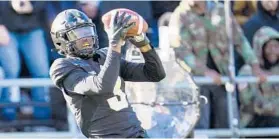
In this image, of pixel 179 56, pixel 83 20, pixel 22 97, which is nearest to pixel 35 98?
pixel 22 97

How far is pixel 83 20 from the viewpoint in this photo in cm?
492

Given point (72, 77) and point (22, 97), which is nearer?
point (72, 77)

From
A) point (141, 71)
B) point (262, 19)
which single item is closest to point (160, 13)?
point (262, 19)

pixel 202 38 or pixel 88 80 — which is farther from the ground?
pixel 88 80

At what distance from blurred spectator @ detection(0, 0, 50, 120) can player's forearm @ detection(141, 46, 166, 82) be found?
2.43 meters

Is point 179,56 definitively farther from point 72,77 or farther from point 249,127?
point 72,77

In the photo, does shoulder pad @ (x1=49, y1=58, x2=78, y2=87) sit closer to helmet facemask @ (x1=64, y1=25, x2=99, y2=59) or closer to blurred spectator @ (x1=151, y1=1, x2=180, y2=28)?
helmet facemask @ (x1=64, y1=25, x2=99, y2=59)

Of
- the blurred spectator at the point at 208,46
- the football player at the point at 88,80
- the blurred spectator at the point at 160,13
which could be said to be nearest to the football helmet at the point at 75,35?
the football player at the point at 88,80

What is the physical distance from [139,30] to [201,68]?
8.80 feet

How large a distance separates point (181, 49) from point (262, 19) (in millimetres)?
837

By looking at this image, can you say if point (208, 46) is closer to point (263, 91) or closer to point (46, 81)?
point (263, 91)

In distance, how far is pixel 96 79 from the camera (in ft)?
15.0

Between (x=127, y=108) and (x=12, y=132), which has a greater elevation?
(x=127, y=108)

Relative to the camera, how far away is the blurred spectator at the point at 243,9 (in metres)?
7.69
